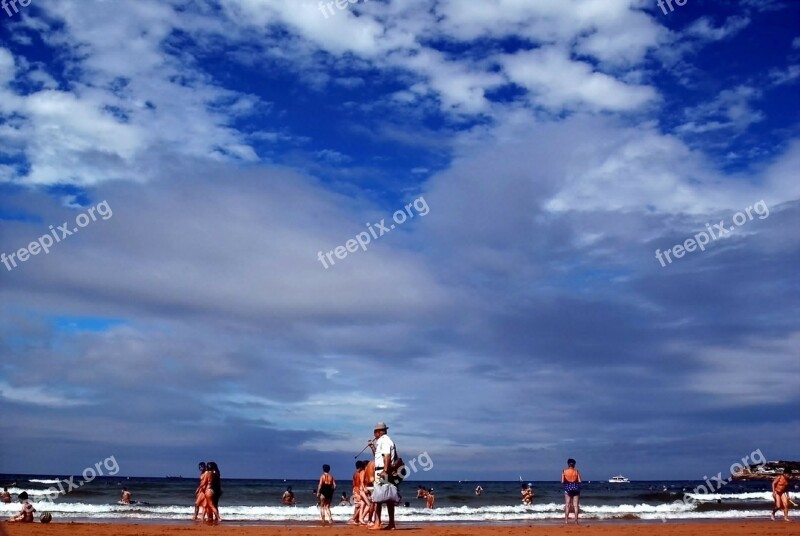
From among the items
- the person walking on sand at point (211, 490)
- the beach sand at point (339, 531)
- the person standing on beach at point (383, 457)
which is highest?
the person standing on beach at point (383, 457)

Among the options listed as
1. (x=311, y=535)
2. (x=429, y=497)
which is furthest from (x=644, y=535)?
(x=429, y=497)

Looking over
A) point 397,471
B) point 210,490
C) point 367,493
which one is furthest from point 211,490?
point 397,471

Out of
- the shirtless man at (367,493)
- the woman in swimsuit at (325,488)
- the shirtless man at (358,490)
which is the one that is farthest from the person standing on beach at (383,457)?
the woman in swimsuit at (325,488)

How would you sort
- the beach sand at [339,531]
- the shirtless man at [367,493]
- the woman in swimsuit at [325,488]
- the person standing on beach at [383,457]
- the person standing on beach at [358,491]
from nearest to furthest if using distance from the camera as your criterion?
the person standing on beach at [383,457], the beach sand at [339,531], the shirtless man at [367,493], the person standing on beach at [358,491], the woman in swimsuit at [325,488]

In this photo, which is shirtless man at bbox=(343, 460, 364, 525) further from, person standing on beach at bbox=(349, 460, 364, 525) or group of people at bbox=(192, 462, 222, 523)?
group of people at bbox=(192, 462, 222, 523)

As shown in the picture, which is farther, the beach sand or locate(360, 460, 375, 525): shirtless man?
locate(360, 460, 375, 525): shirtless man

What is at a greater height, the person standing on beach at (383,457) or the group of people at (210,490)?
the person standing on beach at (383,457)

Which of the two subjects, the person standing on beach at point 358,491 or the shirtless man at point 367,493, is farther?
the person standing on beach at point 358,491

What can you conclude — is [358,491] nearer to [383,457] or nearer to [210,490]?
[210,490]

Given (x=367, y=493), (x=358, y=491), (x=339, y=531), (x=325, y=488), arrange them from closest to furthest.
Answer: (x=339, y=531), (x=367, y=493), (x=358, y=491), (x=325, y=488)

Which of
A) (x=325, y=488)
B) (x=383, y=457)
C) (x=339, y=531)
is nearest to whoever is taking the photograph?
(x=383, y=457)

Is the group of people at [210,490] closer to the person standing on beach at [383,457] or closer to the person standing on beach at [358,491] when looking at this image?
the person standing on beach at [358,491]

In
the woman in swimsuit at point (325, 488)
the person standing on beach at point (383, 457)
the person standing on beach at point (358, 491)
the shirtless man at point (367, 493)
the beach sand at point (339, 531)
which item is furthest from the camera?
the woman in swimsuit at point (325, 488)

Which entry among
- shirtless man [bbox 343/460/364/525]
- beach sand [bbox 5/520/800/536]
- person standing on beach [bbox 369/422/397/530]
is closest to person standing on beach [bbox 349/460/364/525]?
shirtless man [bbox 343/460/364/525]
